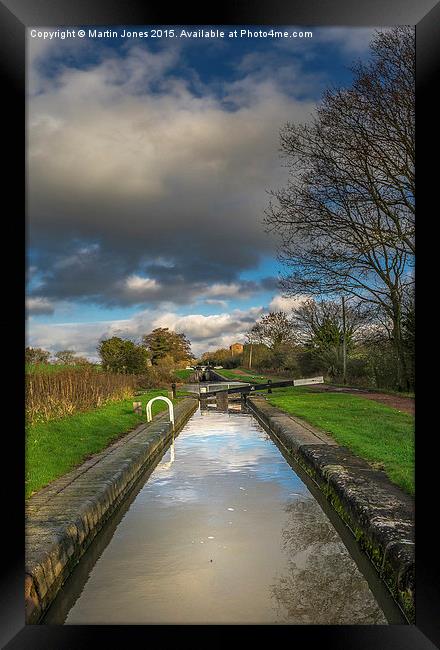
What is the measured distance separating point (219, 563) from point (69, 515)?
1.06 metres

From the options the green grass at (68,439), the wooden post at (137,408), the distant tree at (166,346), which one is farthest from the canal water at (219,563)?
the distant tree at (166,346)

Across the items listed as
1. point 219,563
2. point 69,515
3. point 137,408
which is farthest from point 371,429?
point 69,515

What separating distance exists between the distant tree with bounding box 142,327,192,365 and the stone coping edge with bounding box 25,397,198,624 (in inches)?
761

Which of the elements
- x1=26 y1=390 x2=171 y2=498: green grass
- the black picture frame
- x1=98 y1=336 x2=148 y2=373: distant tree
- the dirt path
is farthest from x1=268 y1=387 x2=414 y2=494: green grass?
x1=98 y1=336 x2=148 y2=373: distant tree

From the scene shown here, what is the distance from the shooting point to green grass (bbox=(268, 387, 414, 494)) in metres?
5.69

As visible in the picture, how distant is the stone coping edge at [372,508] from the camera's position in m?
2.98

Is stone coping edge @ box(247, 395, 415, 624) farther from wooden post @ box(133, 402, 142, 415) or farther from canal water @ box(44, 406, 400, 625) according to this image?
wooden post @ box(133, 402, 142, 415)

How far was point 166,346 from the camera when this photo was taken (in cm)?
2673

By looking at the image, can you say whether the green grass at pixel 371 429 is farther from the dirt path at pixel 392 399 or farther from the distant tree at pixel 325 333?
the distant tree at pixel 325 333
